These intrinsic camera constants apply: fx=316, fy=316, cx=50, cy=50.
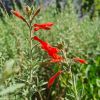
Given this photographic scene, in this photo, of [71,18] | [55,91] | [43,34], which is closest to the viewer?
[55,91]

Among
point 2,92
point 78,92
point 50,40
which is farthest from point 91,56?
point 2,92

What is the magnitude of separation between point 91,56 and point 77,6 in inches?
83.8

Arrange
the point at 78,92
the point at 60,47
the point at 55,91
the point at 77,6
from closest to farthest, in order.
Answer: the point at 60,47 → the point at 78,92 → the point at 55,91 → the point at 77,6

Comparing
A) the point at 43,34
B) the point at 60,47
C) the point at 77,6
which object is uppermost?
the point at 77,6

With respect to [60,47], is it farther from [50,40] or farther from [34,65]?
[50,40]

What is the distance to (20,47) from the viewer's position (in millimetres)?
4016

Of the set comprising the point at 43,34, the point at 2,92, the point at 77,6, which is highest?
the point at 77,6

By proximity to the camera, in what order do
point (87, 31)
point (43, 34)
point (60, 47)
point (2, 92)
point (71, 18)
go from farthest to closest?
point (87, 31)
point (71, 18)
point (43, 34)
point (60, 47)
point (2, 92)

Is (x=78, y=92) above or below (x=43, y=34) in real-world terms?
below

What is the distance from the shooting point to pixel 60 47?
216cm

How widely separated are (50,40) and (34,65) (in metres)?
2.93

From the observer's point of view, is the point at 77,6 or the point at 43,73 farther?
the point at 77,6

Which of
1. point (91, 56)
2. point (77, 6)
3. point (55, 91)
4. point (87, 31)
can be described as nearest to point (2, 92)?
point (55, 91)

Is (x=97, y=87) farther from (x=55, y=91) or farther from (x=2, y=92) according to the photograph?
(x=2, y=92)
